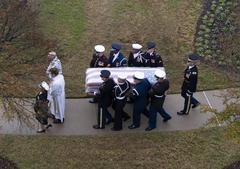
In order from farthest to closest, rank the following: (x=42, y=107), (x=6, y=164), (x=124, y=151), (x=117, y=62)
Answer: (x=117, y=62) → (x=124, y=151) → (x=6, y=164) → (x=42, y=107)

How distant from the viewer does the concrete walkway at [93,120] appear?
476 inches

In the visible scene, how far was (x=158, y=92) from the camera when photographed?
11.6 metres

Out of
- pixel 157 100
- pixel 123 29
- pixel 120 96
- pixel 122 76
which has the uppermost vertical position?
pixel 123 29

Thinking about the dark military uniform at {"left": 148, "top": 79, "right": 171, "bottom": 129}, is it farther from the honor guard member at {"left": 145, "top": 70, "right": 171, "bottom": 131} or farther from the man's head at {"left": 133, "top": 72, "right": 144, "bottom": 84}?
the man's head at {"left": 133, "top": 72, "right": 144, "bottom": 84}

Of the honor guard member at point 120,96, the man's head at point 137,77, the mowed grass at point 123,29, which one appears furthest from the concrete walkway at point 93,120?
the man's head at point 137,77

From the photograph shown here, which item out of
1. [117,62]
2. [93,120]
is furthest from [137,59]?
[93,120]

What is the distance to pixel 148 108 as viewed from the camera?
41.5 feet

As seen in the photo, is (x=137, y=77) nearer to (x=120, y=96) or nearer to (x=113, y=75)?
(x=120, y=96)

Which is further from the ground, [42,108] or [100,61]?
[100,61]

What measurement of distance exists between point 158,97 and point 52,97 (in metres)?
2.31

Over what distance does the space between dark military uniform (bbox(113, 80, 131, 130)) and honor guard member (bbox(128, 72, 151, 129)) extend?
18 centimetres

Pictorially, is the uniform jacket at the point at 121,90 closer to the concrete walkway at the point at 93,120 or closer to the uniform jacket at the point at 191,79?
the concrete walkway at the point at 93,120

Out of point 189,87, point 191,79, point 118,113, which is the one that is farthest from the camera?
point 189,87

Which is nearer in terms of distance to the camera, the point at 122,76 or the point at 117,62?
the point at 122,76
